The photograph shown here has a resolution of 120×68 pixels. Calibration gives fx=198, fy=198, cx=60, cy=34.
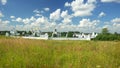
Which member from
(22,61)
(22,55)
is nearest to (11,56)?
(22,55)

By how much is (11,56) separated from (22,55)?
0.33 metres

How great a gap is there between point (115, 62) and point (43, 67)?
6.65ft

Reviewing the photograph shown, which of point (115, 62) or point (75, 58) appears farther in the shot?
point (75, 58)

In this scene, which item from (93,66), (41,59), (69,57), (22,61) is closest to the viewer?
(93,66)

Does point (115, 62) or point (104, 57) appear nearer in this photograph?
point (115, 62)

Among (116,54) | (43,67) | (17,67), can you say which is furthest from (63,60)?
(116,54)

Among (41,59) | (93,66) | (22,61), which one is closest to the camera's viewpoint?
(93,66)

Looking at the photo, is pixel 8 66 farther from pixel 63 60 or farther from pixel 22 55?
pixel 63 60

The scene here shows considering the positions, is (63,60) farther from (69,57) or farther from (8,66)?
(8,66)

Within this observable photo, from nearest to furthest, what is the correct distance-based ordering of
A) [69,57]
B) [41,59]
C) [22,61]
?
[22,61]
[41,59]
[69,57]

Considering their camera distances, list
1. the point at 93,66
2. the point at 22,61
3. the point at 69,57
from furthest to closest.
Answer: the point at 69,57
the point at 22,61
the point at 93,66

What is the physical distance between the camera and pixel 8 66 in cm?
507

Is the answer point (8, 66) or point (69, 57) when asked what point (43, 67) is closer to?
point (8, 66)

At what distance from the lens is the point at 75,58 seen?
5918 mm
